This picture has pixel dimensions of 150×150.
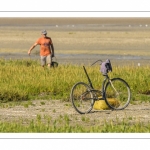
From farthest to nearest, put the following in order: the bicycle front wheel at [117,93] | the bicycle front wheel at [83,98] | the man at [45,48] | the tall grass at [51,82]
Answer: the man at [45,48]
the tall grass at [51,82]
the bicycle front wheel at [117,93]
the bicycle front wheel at [83,98]

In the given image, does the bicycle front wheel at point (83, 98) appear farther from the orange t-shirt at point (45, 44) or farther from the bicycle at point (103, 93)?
the orange t-shirt at point (45, 44)

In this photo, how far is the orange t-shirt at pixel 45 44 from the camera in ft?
66.1

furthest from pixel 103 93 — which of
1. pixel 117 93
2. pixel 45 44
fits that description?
pixel 45 44

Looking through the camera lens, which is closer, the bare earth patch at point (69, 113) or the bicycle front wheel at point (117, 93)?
the bare earth patch at point (69, 113)

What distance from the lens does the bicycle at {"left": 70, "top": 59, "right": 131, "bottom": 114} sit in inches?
512

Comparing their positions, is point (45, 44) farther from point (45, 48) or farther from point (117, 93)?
point (117, 93)

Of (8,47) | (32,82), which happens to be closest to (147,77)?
(32,82)

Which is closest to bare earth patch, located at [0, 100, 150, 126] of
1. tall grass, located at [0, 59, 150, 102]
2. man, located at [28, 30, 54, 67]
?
tall grass, located at [0, 59, 150, 102]

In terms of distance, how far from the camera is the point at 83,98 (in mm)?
12938

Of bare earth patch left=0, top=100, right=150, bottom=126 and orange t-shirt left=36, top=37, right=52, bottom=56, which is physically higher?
orange t-shirt left=36, top=37, right=52, bottom=56

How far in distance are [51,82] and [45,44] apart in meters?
3.15

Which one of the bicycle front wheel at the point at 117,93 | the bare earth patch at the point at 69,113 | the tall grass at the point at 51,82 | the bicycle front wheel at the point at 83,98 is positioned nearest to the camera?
the bare earth patch at the point at 69,113

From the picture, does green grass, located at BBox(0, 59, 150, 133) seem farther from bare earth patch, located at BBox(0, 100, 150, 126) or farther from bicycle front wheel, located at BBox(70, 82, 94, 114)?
bicycle front wheel, located at BBox(70, 82, 94, 114)

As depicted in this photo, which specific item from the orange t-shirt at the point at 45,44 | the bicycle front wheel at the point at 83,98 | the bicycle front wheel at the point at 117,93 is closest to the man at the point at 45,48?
the orange t-shirt at the point at 45,44
